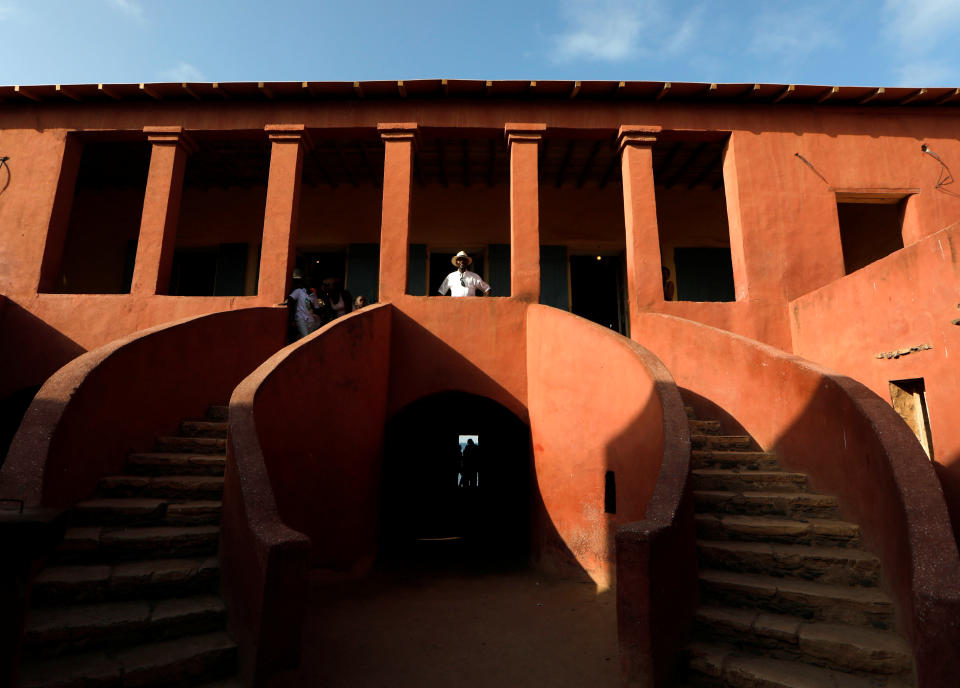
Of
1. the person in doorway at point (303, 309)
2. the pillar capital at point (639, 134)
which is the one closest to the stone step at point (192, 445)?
the person in doorway at point (303, 309)

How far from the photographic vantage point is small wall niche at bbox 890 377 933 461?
5.73m

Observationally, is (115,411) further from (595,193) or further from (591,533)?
(595,193)

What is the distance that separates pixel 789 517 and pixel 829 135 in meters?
6.55

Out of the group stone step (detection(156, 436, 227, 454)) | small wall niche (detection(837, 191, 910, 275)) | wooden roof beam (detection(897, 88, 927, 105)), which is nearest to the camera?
stone step (detection(156, 436, 227, 454))

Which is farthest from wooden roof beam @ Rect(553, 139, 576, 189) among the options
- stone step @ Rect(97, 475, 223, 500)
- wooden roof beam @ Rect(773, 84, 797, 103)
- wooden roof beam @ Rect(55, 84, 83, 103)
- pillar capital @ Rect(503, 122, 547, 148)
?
wooden roof beam @ Rect(55, 84, 83, 103)

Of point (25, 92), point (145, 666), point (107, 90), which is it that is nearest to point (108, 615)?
point (145, 666)

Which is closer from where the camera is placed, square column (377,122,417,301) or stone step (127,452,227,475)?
stone step (127,452,227,475)

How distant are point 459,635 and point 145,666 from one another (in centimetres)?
239

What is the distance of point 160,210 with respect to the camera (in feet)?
27.5

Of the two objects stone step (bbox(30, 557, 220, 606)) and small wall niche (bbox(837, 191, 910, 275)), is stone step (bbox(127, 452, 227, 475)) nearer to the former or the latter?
stone step (bbox(30, 557, 220, 606))

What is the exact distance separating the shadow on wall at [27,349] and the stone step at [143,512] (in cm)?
432

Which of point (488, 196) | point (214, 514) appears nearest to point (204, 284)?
point (488, 196)

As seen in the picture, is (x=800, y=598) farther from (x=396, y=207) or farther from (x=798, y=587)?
(x=396, y=207)

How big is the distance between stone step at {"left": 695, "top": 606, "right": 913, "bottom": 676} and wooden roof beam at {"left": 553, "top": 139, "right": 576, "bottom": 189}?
7391 millimetres
